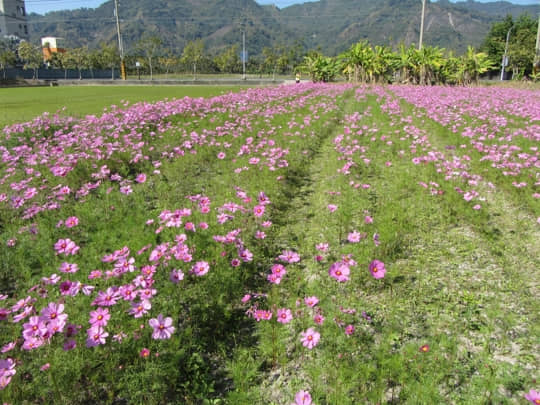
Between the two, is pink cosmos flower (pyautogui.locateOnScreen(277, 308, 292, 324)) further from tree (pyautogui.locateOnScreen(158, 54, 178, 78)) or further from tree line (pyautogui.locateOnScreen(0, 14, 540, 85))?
tree (pyautogui.locateOnScreen(158, 54, 178, 78))

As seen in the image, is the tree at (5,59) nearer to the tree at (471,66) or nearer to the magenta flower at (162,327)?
the tree at (471,66)

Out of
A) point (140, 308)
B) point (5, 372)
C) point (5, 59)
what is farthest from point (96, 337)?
point (5, 59)

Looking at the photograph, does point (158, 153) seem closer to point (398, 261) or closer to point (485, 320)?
point (398, 261)

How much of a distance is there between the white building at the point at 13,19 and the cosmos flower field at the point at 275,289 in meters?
128

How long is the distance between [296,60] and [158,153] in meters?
73.5

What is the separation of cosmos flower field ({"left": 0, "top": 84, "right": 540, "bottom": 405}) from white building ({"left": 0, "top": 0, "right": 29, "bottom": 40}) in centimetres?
12837

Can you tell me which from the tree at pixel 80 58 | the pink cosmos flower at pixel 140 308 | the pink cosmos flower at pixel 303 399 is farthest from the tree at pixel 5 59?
the pink cosmos flower at pixel 303 399

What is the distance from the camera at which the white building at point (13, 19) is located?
99875 millimetres

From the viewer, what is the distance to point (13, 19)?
104 meters

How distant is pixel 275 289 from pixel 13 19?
138 metres

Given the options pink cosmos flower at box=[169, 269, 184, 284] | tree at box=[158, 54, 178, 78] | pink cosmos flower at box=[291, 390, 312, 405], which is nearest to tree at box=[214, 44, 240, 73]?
tree at box=[158, 54, 178, 78]

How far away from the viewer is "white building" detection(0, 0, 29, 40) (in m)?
99.9

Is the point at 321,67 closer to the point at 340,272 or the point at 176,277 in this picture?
the point at 340,272

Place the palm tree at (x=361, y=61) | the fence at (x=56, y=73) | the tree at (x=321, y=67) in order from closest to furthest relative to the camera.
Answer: the palm tree at (x=361, y=61) → the tree at (x=321, y=67) → the fence at (x=56, y=73)
